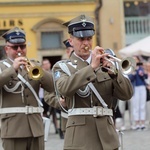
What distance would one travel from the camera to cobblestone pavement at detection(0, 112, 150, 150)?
35.0ft

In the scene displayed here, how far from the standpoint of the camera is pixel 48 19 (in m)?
24.0

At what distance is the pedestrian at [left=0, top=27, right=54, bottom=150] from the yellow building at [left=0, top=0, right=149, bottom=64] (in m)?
17.3

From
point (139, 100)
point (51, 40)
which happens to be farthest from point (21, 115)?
point (51, 40)

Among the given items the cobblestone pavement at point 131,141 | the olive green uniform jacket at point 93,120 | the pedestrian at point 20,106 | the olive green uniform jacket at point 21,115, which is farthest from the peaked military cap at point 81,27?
the cobblestone pavement at point 131,141

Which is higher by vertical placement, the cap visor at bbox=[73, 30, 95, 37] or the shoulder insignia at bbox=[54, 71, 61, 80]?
the cap visor at bbox=[73, 30, 95, 37]

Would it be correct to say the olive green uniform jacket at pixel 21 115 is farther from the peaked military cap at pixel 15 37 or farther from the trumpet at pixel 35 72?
the trumpet at pixel 35 72

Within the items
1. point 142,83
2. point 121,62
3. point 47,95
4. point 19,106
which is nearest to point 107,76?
point 121,62

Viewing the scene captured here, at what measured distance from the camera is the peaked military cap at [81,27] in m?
4.88

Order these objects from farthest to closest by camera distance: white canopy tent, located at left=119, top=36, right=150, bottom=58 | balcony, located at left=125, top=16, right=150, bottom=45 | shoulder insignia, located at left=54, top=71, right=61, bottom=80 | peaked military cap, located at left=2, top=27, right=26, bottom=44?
balcony, located at left=125, top=16, right=150, bottom=45 → white canopy tent, located at left=119, top=36, right=150, bottom=58 → peaked military cap, located at left=2, top=27, right=26, bottom=44 → shoulder insignia, located at left=54, top=71, right=61, bottom=80

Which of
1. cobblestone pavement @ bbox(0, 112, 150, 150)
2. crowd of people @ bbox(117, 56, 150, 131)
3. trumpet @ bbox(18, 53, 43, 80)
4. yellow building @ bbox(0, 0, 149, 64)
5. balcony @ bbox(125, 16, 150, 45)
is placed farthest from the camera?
balcony @ bbox(125, 16, 150, 45)

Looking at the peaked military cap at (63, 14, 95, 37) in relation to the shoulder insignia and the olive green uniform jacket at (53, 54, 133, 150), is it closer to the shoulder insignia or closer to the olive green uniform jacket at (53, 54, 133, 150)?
the olive green uniform jacket at (53, 54, 133, 150)

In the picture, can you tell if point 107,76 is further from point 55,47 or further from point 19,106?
point 55,47

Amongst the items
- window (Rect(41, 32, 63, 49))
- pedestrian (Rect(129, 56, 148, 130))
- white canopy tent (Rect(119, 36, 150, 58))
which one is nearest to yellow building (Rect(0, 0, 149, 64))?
window (Rect(41, 32, 63, 49))

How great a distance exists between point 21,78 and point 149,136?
20.6ft
